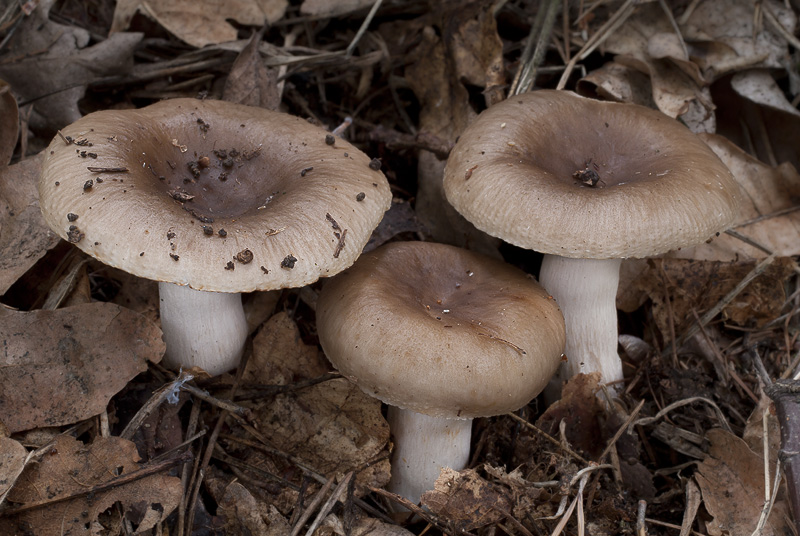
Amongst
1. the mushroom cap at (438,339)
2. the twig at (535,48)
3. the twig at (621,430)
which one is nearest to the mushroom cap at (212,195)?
the mushroom cap at (438,339)

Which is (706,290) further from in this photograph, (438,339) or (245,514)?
(245,514)

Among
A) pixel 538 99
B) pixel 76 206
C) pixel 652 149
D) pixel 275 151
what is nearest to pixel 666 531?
pixel 652 149

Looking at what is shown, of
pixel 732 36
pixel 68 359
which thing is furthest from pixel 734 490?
pixel 68 359

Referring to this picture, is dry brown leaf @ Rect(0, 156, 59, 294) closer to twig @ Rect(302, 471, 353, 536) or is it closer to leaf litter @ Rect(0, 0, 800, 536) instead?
leaf litter @ Rect(0, 0, 800, 536)

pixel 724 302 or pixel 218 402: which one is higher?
pixel 218 402

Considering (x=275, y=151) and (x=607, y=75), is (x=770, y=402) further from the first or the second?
(x=275, y=151)

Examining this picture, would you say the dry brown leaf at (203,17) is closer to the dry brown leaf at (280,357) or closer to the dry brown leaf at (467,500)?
the dry brown leaf at (280,357)

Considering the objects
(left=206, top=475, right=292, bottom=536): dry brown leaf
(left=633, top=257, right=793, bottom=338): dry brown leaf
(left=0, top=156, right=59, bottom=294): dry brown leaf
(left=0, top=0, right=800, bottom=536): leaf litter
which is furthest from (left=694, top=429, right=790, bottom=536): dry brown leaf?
(left=0, top=156, right=59, bottom=294): dry brown leaf
